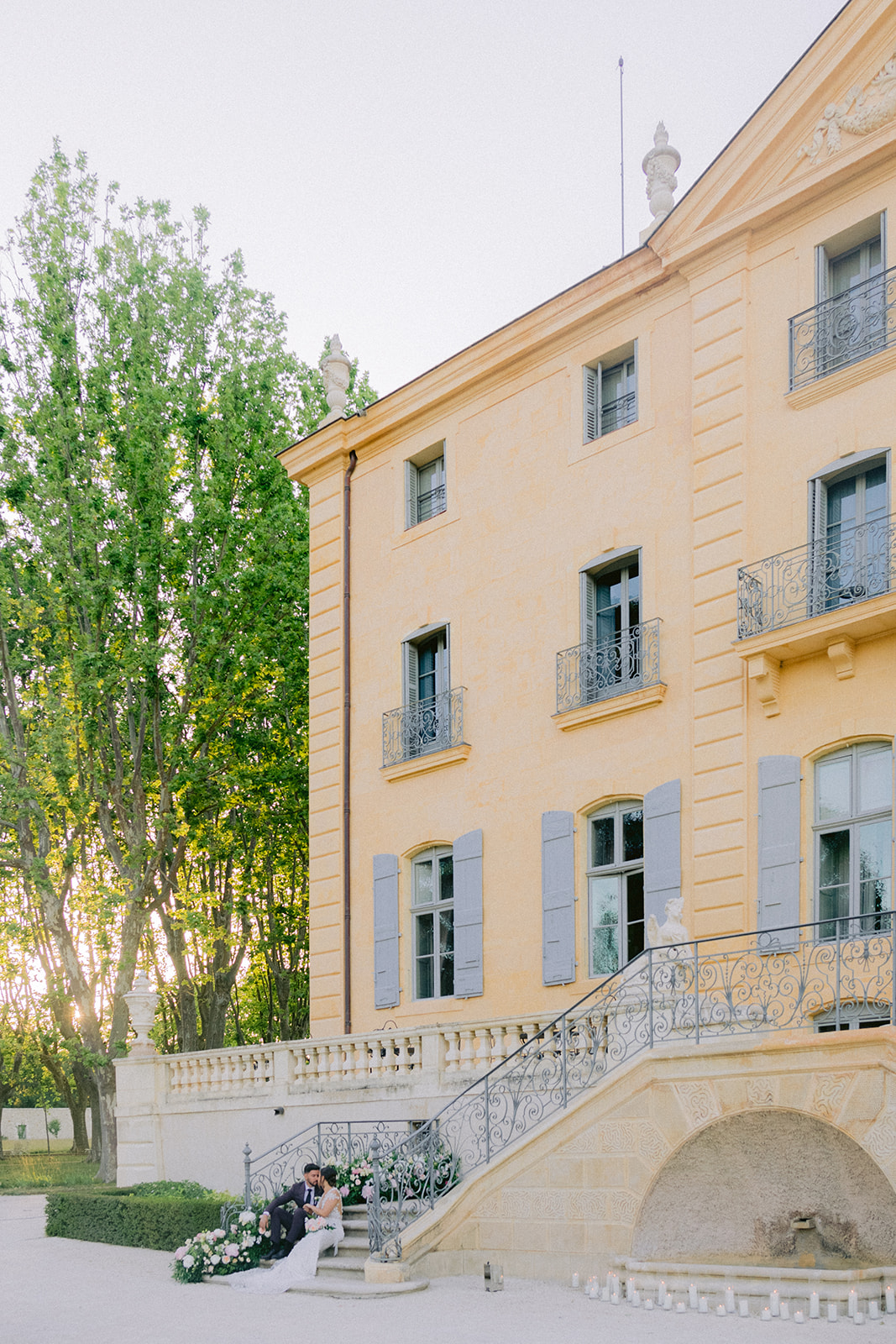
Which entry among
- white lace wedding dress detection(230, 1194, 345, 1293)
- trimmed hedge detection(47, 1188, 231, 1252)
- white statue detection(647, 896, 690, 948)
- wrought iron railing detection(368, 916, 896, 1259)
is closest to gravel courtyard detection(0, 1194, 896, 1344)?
white lace wedding dress detection(230, 1194, 345, 1293)

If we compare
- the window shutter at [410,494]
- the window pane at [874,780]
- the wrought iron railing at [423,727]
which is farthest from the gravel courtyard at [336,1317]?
the window shutter at [410,494]

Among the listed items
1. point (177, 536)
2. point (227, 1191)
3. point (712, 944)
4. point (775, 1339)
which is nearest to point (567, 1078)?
point (712, 944)

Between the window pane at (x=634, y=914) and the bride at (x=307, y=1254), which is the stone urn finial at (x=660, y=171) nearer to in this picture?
the window pane at (x=634, y=914)

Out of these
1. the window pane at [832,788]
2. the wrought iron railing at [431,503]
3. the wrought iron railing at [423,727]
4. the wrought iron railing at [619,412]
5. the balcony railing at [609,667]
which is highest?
the wrought iron railing at [619,412]

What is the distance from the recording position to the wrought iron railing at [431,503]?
68.1 ft

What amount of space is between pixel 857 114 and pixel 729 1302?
1219cm

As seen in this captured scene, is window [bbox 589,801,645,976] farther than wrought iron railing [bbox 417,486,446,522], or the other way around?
wrought iron railing [bbox 417,486,446,522]

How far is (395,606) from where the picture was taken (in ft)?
68.1

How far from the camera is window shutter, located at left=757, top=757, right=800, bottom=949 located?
47.7 feet

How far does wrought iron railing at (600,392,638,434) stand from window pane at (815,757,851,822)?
548cm

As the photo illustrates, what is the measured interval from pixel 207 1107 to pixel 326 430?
33.8ft

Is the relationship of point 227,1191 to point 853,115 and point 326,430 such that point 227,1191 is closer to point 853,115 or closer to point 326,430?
point 326,430

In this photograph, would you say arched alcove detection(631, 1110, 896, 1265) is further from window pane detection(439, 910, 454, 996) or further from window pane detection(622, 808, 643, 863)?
window pane detection(439, 910, 454, 996)

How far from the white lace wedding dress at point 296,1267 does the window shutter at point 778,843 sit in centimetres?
526
